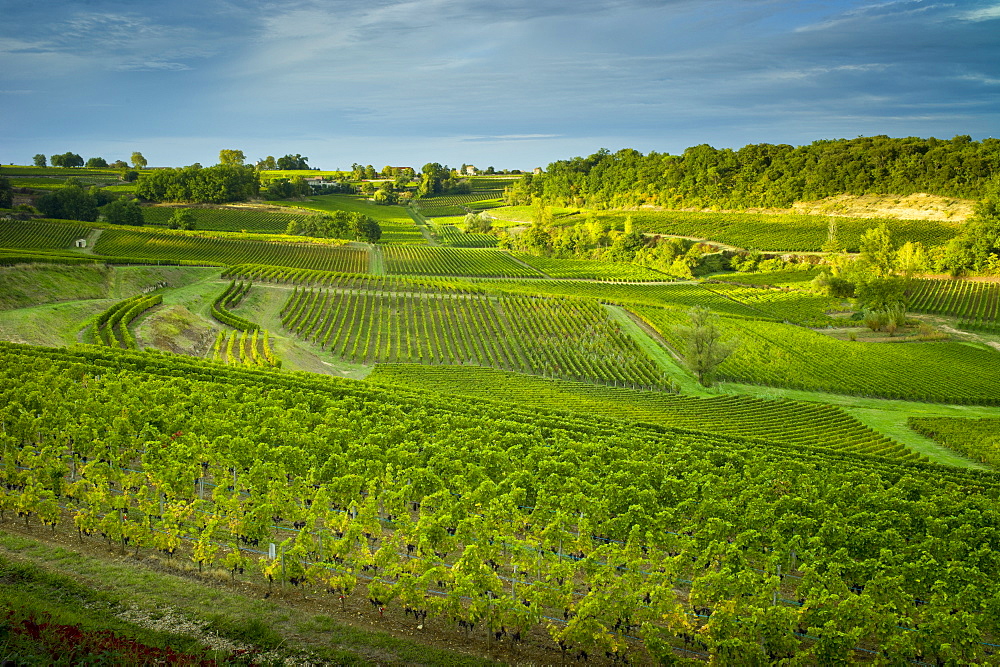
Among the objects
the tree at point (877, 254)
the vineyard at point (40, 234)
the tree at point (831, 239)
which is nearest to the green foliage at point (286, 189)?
the vineyard at point (40, 234)

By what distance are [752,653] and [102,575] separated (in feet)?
59.9

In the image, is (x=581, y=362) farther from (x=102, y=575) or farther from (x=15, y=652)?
(x=15, y=652)

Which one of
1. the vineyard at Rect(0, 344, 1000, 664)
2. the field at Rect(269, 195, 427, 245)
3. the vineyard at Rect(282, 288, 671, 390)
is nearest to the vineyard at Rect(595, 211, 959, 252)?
the field at Rect(269, 195, 427, 245)

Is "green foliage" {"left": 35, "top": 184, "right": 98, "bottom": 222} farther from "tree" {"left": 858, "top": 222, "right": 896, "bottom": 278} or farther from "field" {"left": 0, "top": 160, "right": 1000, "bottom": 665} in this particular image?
"tree" {"left": 858, "top": 222, "right": 896, "bottom": 278}

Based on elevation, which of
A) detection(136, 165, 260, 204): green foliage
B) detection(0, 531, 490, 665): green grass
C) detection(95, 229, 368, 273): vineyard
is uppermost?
detection(136, 165, 260, 204): green foliage

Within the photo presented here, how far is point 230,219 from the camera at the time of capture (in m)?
144

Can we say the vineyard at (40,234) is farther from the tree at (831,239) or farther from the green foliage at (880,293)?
the tree at (831,239)

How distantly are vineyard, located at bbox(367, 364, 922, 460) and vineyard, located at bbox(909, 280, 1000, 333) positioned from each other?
5576cm

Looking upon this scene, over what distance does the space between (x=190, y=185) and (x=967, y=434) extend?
521 feet

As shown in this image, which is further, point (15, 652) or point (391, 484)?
point (391, 484)

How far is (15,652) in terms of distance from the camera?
43.1 feet

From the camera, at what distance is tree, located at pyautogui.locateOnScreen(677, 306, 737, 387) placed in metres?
64.4

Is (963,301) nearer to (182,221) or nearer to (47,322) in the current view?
(47,322)

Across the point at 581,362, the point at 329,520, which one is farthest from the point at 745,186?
the point at 329,520
